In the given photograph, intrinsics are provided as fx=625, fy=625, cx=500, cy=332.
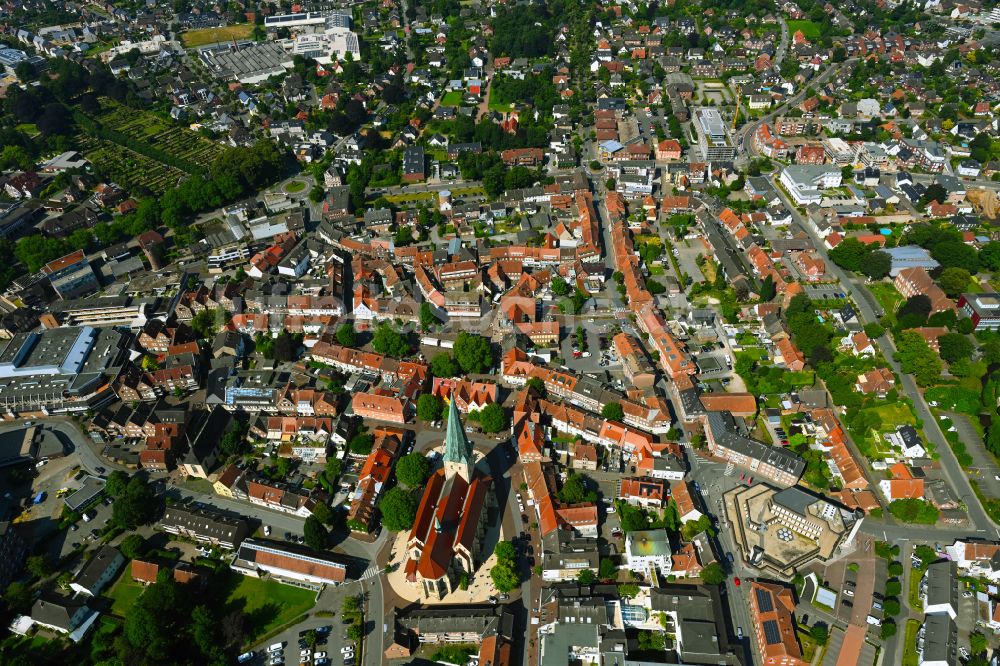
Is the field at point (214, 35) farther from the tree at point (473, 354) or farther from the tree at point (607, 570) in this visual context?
the tree at point (607, 570)

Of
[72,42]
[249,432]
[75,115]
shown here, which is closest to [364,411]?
[249,432]

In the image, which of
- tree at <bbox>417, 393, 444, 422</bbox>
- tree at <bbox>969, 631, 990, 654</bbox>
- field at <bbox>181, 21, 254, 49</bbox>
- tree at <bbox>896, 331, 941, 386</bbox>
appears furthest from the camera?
field at <bbox>181, 21, 254, 49</bbox>

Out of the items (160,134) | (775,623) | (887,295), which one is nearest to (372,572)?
(775,623)

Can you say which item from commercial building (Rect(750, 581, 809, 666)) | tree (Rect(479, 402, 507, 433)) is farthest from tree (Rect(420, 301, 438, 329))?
commercial building (Rect(750, 581, 809, 666))

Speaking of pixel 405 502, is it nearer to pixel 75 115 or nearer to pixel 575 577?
pixel 575 577

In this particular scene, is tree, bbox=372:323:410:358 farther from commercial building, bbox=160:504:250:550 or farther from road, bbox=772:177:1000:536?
road, bbox=772:177:1000:536

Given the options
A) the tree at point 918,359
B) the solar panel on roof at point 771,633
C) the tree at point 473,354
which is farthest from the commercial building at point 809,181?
the solar panel on roof at point 771,633

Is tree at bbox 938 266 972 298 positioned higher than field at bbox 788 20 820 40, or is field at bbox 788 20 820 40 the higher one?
field at bbox 788 20 820 40
